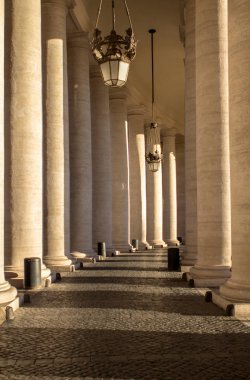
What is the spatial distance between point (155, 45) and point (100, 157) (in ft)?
64.4

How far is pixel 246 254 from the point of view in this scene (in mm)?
26828

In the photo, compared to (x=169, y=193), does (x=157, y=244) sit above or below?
below

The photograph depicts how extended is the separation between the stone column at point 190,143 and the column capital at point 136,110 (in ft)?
147

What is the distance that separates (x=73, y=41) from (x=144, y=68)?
2926cm

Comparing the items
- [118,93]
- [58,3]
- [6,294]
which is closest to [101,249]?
[118,93]

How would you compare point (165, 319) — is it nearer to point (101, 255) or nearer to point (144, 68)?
point (101, 255)

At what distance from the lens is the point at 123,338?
22.1m

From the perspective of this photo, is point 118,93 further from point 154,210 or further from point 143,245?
point 154,210

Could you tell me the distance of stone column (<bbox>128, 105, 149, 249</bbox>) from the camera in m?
94.6

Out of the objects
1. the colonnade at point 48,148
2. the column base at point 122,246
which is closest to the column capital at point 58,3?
the colonnade at point 48,148

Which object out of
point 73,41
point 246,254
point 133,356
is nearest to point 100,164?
point 73,41

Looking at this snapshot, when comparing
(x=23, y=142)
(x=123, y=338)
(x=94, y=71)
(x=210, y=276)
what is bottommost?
(x=123, y=338)

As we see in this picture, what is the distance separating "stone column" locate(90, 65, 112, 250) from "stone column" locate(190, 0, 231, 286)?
118 ft

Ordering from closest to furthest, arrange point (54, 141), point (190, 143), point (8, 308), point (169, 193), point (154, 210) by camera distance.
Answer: point (8, 308) < point (54, 141) < point (190, 143) < point (154, 210) < point (169, 193)
